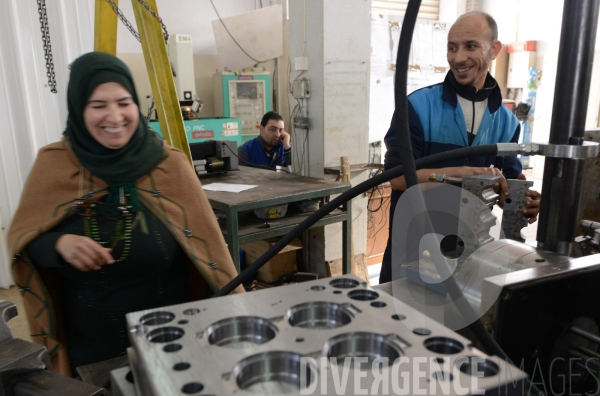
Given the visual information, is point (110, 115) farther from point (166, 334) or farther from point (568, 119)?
Result: point (568, 119)

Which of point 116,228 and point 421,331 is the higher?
point 421,331

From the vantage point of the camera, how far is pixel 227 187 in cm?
225

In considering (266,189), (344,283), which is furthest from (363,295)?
(266,189)

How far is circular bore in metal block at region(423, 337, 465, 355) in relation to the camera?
383mm

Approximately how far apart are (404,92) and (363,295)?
22 centimetres

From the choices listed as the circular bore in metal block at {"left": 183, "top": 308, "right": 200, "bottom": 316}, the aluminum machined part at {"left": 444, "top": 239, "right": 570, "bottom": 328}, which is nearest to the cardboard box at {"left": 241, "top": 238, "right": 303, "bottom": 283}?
the aluminum machined part at {"left": 444, "top": 239, "right": 570, "bottom": 328}

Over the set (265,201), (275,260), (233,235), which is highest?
(265,201)

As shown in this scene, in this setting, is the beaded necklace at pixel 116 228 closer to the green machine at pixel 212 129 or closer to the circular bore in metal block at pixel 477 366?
the circular bore in metal block at pixel 477 366

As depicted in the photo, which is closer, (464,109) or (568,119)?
(568,119)

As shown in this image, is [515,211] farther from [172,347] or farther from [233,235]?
[233,235]

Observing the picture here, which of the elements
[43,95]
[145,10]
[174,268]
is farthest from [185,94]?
[174,268]

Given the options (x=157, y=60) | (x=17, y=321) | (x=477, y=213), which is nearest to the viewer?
(x=477, y=213)

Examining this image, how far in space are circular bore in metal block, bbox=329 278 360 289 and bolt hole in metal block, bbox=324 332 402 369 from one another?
3.5 inches

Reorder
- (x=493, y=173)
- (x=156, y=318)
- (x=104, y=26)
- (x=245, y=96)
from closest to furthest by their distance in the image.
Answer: (x=156, y=318) → (x=493, y=173) → (x=104, y=26) → (x=245, y=96)
